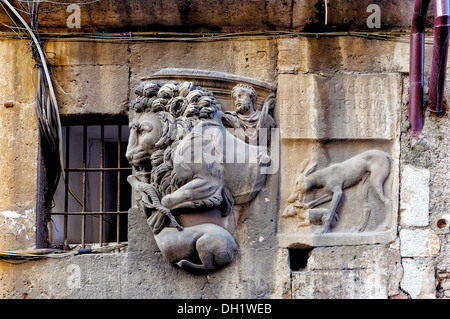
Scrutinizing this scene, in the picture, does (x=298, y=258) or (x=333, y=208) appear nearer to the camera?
(x=333, y=208)

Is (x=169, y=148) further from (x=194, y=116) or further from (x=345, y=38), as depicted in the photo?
(x=345, y=38)

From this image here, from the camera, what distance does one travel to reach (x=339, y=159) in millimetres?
5156

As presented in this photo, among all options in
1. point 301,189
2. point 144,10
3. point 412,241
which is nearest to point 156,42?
point 144,10

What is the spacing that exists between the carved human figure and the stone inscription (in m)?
0.14

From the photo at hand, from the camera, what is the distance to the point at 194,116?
499 cm

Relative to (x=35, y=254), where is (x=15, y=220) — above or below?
above

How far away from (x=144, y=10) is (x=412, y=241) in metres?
2.66

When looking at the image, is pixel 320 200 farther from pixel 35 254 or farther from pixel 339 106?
pixel 35 254

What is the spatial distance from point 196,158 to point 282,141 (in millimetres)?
691

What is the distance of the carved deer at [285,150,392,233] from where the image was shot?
199 inches

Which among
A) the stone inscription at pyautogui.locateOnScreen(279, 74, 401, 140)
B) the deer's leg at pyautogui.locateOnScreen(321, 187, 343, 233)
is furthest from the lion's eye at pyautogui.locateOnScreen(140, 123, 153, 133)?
the deer's leg at pyautogui.locateOnScreen(321, 187, 343, 233)

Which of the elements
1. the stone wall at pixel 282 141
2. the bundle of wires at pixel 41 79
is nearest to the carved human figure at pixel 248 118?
the stone wall at pixel 282 141

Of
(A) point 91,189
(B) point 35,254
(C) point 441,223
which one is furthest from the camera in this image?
(A) point 91,189


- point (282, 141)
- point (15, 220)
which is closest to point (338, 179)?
point (282, 141)
